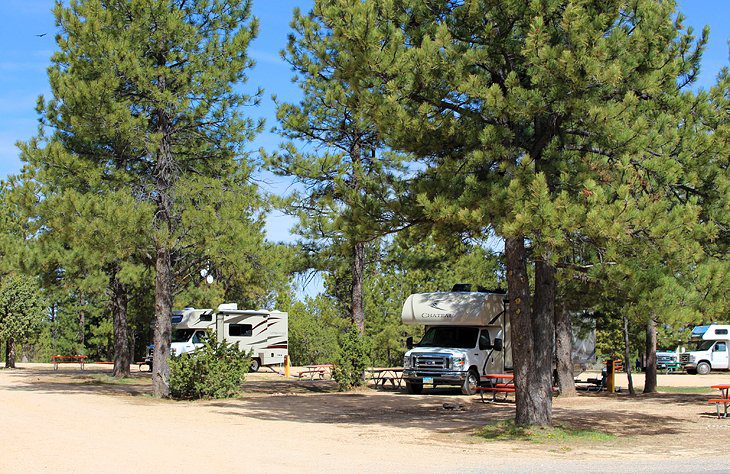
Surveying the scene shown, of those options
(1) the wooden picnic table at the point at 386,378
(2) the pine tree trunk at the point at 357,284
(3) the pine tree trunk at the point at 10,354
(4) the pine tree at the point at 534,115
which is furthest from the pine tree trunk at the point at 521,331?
(3) the pine tree trunk at the point at 10,354

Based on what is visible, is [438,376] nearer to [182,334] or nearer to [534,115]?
[534,115]

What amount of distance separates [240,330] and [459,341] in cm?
1386

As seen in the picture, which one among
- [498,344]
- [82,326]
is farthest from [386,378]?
[82,326]

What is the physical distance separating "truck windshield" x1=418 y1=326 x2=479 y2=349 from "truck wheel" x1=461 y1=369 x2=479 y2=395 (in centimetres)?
78

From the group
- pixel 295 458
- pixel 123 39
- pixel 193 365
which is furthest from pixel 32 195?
pixel 295 458

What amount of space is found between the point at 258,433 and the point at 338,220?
157 inches

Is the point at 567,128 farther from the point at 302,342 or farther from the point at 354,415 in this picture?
the point at 302,342

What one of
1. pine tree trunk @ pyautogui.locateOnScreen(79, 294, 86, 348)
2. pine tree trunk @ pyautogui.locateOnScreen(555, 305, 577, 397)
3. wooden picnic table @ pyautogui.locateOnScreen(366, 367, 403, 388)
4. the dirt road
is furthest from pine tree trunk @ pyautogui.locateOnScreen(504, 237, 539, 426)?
pine tree trunk @ pyautogui.locateOnScreen(79, 294, 86, 348)

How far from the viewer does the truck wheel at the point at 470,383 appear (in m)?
22.8

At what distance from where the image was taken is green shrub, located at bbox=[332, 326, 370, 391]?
24.3 meters

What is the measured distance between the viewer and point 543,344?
546 inches

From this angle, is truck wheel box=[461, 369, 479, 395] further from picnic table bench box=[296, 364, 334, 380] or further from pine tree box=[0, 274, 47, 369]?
pine tree box=[0, 274, 47, 369]

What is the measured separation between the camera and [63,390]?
23.1 m

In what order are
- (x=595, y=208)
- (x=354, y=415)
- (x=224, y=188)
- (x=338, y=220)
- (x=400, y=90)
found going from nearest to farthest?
(x=595, y=208) → (x=400, y=90) → (x=338, y=220) → (x=354, y=415) → (x=224, y=188)
